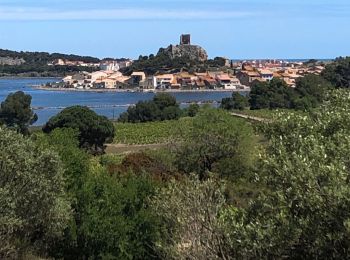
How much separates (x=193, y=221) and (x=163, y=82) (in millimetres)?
131895

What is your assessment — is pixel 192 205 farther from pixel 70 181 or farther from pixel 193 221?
pixel 70 181

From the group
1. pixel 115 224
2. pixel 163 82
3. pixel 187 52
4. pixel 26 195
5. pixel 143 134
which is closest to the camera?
pixel 26 195

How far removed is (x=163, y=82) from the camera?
139750mm

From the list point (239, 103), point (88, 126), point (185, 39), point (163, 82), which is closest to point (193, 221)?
point (88, 126)

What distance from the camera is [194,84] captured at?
138125 mm

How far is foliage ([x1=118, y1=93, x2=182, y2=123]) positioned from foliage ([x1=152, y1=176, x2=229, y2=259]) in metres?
54.2

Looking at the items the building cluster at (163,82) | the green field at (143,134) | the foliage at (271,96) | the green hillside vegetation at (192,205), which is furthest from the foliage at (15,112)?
the building cluster at (163,82)

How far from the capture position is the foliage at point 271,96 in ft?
236

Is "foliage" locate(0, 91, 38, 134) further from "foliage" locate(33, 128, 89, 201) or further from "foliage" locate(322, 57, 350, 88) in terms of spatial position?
"foliage" locate(322, 57, 350, 88)

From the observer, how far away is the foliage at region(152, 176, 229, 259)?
805 centimetres

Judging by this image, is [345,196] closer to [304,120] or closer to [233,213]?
[233,213]

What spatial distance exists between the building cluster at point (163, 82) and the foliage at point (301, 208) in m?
127

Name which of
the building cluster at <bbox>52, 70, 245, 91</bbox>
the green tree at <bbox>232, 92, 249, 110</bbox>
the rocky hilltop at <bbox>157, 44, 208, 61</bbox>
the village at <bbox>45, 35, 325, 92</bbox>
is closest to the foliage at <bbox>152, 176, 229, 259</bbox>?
the green tree at <bbox>232, 92, 249, 110</bbox>

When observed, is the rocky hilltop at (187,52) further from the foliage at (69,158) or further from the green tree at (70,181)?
the green tree at (70,181)
